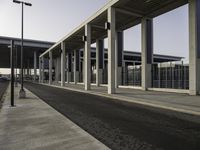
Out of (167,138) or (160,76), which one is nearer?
(167,138)

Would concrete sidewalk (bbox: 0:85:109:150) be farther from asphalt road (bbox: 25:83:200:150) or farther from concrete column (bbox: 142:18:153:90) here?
concrete column (bbox: 142:18:153:90)

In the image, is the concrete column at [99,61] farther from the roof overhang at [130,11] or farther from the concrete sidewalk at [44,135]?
the concrete sidewalk at [44,135]

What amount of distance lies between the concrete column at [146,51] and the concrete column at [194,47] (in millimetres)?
7903

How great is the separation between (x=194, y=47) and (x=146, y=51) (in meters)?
8.47

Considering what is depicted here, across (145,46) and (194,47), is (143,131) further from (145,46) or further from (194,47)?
(145,46)

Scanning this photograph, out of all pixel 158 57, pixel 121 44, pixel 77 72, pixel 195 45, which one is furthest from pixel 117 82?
pixel 158 57

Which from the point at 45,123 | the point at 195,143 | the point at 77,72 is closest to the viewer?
the point at 195,143

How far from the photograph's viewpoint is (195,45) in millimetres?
23297

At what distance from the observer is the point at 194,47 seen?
76.5 feet

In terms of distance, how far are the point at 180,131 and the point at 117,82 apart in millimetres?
30977

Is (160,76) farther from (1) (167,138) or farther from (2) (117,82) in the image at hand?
(1) (167,138)

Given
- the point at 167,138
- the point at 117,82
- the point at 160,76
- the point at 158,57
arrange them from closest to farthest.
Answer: the point at 167,138
the point at 160,76
the point at 117,82
the point at 158,57

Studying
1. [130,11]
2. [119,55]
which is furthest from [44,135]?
[119,55]

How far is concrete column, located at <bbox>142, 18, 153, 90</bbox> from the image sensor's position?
102ft
